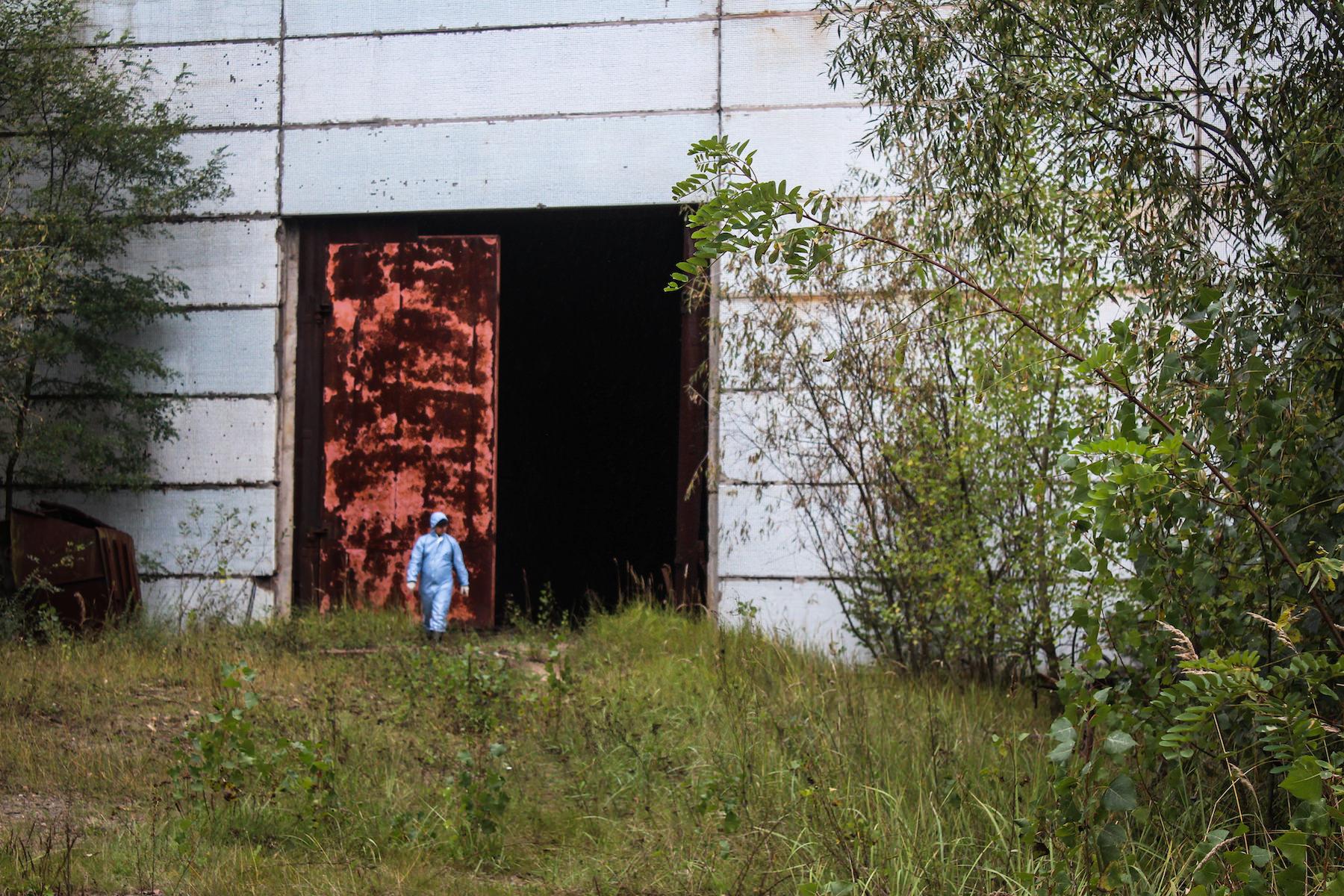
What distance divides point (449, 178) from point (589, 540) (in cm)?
636

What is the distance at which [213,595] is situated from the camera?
11000mm

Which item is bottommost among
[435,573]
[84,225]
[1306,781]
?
[435,573]

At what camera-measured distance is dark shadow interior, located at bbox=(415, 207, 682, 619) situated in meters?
14.0

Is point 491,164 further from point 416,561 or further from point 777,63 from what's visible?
point 416,561

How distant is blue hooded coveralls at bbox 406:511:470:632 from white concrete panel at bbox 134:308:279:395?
2014mm

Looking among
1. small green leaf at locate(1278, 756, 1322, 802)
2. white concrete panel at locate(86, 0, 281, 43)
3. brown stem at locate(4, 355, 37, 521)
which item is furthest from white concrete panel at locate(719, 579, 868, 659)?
small green leaf at locate(1278, 756, 1322, 802)

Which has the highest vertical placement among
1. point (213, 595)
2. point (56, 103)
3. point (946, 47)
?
point (56, 103)

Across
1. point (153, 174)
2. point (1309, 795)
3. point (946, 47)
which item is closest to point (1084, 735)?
point (1309, 795)

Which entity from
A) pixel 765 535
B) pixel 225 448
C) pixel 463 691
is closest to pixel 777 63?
pixel 765 535

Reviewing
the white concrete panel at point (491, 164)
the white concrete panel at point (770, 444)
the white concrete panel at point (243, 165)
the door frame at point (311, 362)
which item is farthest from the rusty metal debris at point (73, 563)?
the white concrete panel at point (770, 444)

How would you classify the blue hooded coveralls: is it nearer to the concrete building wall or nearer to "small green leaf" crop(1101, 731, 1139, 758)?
the concrete building wall

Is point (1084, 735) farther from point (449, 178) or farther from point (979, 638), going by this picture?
point (449, 178)

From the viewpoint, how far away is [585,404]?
1612 centimetres

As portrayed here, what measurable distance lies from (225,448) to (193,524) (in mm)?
728
